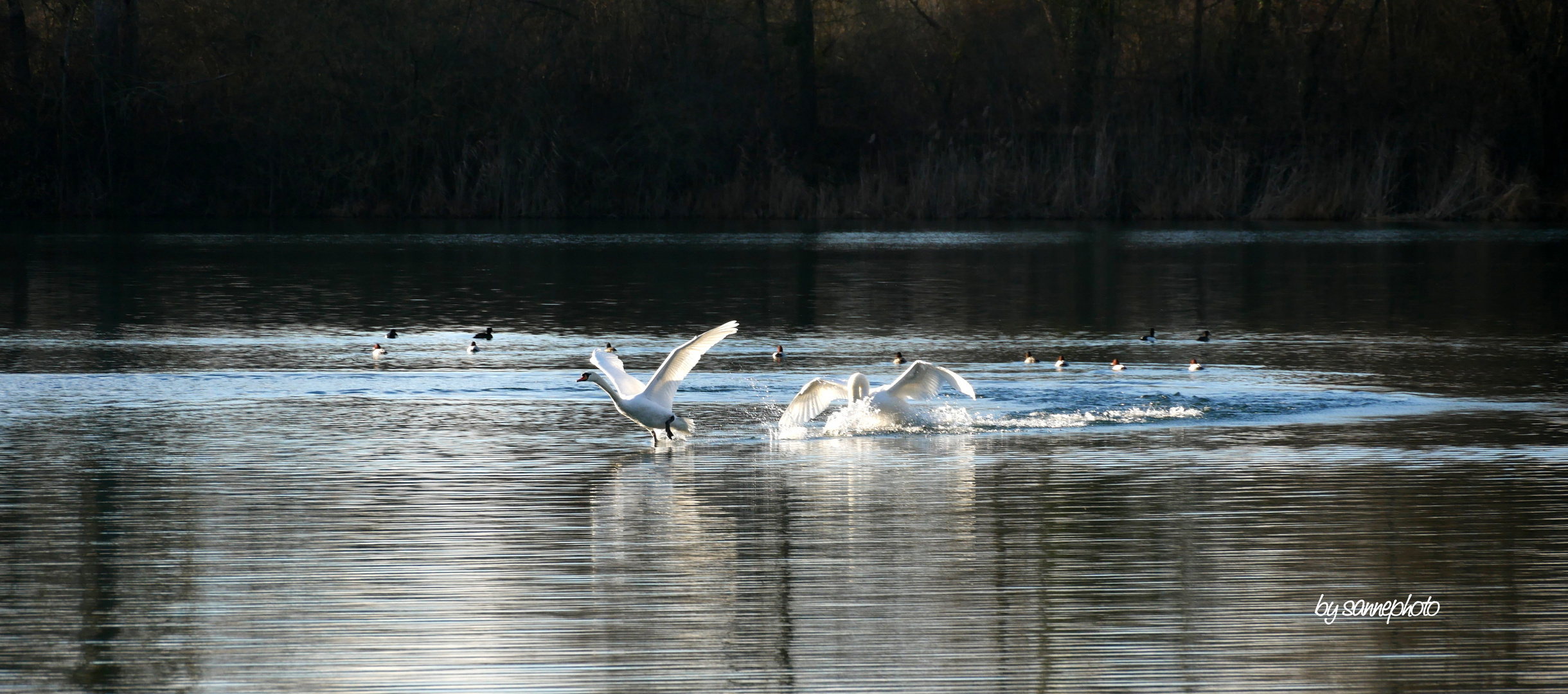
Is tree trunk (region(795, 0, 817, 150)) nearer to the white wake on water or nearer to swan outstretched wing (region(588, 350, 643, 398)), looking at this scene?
the white wake on water

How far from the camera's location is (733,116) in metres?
46.3

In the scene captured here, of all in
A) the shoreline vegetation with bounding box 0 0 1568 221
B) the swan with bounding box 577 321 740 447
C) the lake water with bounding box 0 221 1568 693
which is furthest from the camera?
the shoreline vegetation with bounding box 0 0 1568 221

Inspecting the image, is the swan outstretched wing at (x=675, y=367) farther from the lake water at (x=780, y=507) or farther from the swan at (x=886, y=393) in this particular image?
the swan at (x=886, y=393)

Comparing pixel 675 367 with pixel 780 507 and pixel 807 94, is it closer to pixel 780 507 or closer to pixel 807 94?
pixel 780 507

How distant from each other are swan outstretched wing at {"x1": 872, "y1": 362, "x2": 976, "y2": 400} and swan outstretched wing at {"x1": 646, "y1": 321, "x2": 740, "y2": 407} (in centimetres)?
126

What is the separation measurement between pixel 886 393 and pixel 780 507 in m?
2.94

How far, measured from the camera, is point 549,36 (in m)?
46.6

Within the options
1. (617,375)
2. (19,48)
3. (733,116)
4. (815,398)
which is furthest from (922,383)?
(19,48)

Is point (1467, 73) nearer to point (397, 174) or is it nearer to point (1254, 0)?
point (1254, 0)

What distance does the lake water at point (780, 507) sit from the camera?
6.47 metres

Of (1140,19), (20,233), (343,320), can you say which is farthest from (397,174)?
(343,320)

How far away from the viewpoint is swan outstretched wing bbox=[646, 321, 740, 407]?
1135 cm

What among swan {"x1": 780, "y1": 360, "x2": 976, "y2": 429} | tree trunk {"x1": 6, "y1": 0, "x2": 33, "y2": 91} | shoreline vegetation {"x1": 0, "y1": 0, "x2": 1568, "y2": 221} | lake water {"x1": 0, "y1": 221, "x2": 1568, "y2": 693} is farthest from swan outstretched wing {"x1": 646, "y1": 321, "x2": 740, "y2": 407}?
tree trunk {"x1": 6, "y1": 0, "x2": 33, "y2": 91}
